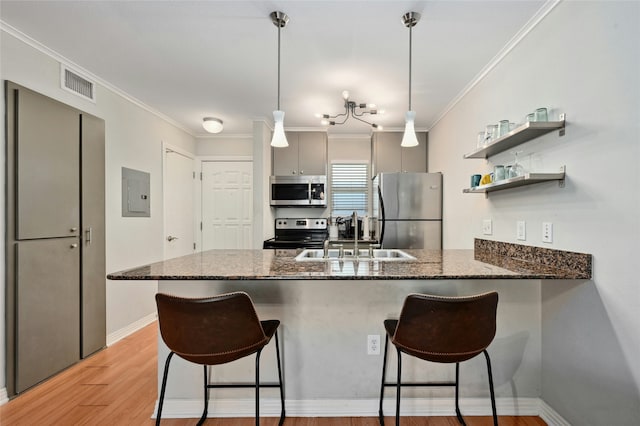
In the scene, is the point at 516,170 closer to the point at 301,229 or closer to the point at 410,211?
the point at 410,211

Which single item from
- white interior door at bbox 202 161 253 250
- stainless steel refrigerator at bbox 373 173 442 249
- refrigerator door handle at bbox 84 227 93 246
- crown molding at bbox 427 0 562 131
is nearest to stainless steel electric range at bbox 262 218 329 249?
white interior door at bbox 202 161 253 250

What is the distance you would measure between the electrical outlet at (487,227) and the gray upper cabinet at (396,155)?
1750 millimetres

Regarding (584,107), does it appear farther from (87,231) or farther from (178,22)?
(87,231)

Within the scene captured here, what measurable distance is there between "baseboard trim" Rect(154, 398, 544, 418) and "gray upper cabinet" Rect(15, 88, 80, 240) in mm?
1499

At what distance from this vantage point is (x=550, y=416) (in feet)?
5.50

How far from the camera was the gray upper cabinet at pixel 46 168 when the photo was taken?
1.98 m

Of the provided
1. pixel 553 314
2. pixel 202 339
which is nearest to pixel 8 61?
pixel 202 339

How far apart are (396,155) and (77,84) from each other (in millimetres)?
3409

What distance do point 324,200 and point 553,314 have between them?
9.11 feet

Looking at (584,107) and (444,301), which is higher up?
(584,107)

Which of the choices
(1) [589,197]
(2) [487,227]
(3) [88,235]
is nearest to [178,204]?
(3) [88,235]

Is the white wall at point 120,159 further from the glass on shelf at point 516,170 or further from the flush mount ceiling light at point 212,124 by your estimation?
the glass on shelf at point 516,170

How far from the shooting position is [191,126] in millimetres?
4074

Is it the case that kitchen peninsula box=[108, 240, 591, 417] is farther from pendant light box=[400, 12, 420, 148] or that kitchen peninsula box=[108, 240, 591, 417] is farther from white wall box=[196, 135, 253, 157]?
white wall box=[196, 135, 253, 157]
